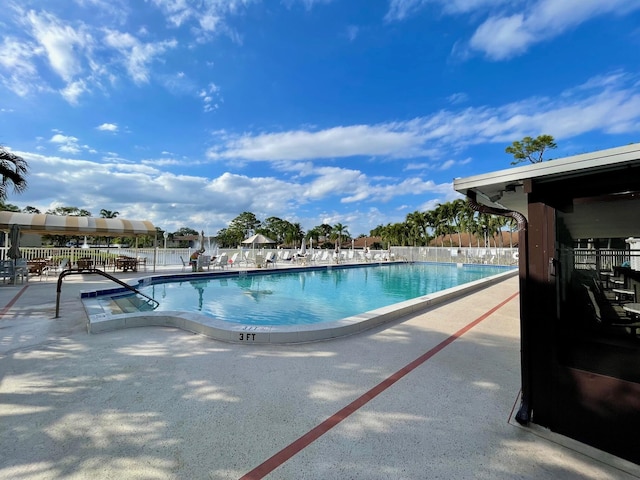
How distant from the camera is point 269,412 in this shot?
7.52 feet

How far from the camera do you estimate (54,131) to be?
34.8ft

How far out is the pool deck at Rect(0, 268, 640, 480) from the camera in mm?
1735

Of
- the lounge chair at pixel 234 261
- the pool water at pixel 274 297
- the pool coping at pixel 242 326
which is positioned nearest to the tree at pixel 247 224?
the lounge chair at pixel 234 261

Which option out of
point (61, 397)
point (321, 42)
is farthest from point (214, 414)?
point (321, 42)

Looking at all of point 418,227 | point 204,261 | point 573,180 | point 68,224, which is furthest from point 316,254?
point 418,227

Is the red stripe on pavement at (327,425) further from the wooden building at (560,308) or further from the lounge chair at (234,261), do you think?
the lounge chair at (234,261)

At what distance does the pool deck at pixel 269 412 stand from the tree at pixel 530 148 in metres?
29.6

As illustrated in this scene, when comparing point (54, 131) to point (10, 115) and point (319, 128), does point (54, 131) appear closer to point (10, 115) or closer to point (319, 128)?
point (10, 115)

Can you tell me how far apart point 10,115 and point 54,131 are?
7.77ft

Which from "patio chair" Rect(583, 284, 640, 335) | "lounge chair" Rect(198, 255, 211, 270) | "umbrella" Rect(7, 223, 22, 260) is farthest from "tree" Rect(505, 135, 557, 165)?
"umbrella" Rect(7, 223, 22, 260)

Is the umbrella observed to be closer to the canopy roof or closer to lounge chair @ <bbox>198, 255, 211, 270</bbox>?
the canopy roof

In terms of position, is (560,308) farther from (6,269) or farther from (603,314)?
(6,269)

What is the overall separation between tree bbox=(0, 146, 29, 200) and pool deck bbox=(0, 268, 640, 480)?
5770 mm

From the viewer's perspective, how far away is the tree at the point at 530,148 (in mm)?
25941
